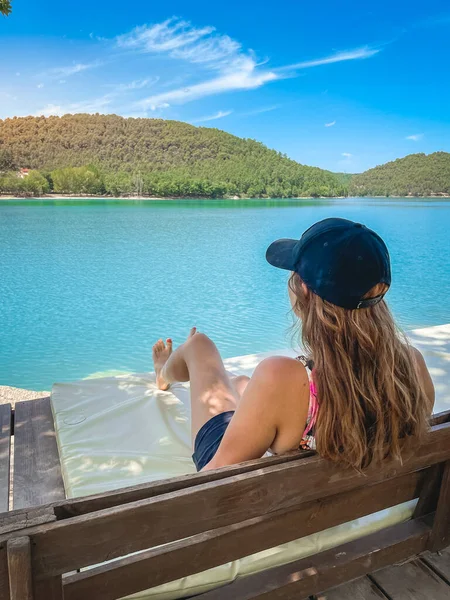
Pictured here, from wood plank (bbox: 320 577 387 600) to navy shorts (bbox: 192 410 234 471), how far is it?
0.46 m

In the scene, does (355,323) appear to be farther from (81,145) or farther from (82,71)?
(82,71)

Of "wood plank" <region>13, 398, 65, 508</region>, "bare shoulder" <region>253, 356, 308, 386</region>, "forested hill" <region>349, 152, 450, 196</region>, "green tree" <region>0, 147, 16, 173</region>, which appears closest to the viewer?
"bare shoulder" <region>253, 356, 308, 386</region>

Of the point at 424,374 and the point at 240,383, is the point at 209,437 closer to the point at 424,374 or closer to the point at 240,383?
the point at 240,383

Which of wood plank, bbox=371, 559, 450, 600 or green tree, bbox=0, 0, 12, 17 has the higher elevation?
green tree, bbox=0, 0, 12, 17

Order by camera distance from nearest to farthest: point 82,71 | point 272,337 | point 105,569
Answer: point 105,569 → point 272,337 → point 82,71

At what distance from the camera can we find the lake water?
668cm

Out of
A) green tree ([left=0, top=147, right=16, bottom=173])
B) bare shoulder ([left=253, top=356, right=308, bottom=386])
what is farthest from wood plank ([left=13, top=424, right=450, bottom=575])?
green tree ([left=0, top=147, right=16, bottom=173])

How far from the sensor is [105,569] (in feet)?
2.95

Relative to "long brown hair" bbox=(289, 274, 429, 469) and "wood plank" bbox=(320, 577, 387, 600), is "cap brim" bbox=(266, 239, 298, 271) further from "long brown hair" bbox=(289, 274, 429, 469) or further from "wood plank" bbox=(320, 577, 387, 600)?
"wood plank" bbox=(320, 577, 387, 600)

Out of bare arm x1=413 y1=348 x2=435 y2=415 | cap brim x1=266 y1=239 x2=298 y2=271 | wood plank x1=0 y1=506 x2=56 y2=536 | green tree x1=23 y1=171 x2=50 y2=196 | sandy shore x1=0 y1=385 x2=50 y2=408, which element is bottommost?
green tree x1=23 y1=171 x2=50 y2=196

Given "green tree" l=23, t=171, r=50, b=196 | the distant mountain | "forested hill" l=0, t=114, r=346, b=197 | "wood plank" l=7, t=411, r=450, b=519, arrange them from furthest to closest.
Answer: "forested hill" l=0, t=114, r=346, b=197 < the distant mountain < "green tree" l=23, t=171, r=50, b=196 < "wood plank" l=7, t=411, r=450, b=519

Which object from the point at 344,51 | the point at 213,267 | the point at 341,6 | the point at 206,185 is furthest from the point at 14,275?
the point at 344,51

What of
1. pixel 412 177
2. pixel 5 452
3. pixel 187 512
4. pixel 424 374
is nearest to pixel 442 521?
pixel 424 374

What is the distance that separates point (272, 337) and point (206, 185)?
42550mm
